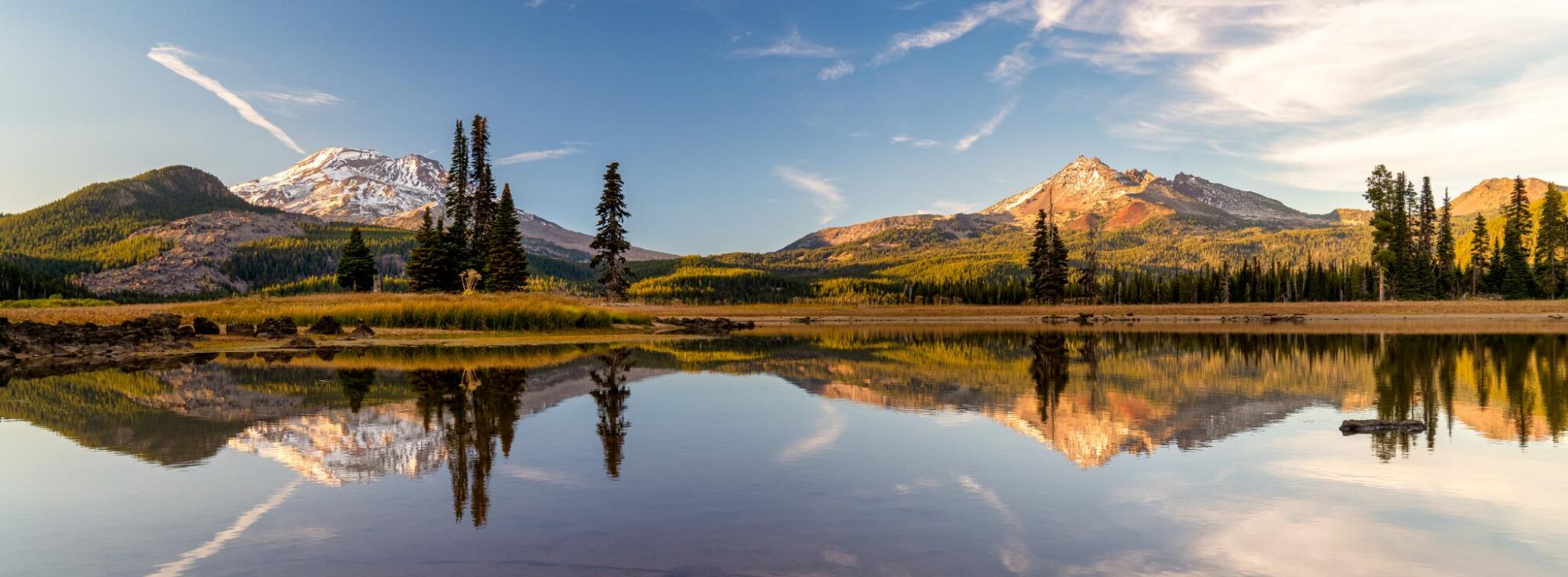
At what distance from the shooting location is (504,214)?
78.1m

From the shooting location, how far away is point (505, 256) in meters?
76.4

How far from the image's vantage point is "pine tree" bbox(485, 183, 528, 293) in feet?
247

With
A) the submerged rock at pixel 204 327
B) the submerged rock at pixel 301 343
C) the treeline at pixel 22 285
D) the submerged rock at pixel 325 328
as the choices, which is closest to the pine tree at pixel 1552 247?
the submerged rock at pixel 325 328

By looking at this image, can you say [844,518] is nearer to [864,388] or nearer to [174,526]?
[174,526]

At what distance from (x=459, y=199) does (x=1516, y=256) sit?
14436 cm

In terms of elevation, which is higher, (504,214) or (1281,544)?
(504,214)

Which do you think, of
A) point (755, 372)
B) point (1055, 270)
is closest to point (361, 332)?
point (755, 372)

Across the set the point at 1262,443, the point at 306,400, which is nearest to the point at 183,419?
the point at 306,400

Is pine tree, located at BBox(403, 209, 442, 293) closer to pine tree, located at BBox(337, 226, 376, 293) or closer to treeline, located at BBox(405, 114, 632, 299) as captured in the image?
treeline, located at BBox(405, 114, 632, 299)

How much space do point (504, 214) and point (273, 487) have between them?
71.2 metres

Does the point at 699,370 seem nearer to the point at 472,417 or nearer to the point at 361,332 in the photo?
the point at 472,417

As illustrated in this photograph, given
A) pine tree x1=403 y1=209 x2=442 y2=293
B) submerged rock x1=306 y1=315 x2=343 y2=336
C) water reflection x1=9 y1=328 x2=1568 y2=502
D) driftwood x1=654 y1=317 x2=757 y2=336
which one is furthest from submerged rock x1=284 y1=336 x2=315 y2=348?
pine tree x1=403 y1=209 x2=442 y2=293

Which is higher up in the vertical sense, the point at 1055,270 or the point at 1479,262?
the point at 1479,262

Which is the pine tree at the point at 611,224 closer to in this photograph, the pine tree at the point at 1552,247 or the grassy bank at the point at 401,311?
the grassy bank at the point at 401,311
